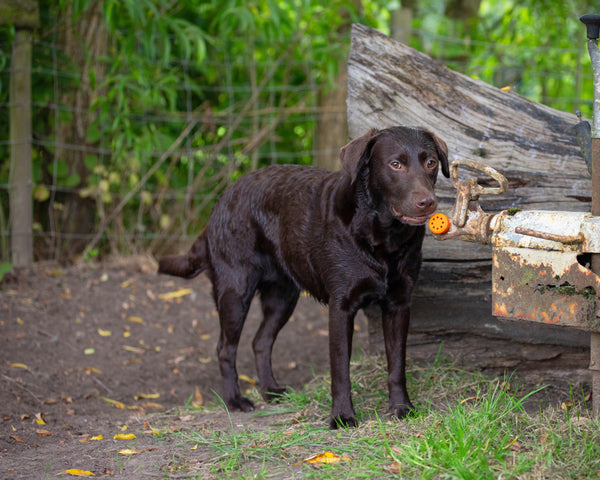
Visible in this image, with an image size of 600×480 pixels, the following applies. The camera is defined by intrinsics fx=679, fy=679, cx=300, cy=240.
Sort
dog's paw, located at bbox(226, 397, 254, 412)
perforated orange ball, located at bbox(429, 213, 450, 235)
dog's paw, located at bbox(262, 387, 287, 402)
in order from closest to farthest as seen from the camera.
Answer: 1. perforated orange ball, located at bbox(429, 213, 450, 235)
2. dog's paw, located at bbox(226, 397, 254, 412)
3. dog's paw, located at bbox(262, 387, 287, 402)

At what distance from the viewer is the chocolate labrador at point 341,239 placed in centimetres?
299

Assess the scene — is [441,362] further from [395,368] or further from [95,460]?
[95,460]

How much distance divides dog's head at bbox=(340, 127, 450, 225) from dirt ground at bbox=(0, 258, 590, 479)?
3.92ft

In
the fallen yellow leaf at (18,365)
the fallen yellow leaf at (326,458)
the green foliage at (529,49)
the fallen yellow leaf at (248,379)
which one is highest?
the green foliage at (529,49)

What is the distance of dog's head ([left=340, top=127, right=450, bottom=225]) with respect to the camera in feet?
9.36

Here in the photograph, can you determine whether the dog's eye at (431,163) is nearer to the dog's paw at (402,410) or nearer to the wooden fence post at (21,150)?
the dog's paw at (402,410)

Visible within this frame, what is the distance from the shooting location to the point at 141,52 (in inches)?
249

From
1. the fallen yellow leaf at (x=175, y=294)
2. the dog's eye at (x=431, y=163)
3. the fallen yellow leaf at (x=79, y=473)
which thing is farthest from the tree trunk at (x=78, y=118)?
the dog's eye at (x=431, y=163)

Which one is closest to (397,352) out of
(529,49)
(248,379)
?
(248,379)

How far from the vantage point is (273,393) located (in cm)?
395

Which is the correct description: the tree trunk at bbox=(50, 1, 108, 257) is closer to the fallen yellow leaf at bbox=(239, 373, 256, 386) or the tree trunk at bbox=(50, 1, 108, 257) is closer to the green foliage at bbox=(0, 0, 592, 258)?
the green foliage at bbox=(0, 0, 592, 258)

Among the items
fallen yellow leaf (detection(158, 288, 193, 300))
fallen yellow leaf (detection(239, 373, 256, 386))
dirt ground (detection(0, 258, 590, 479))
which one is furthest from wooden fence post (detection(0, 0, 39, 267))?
fallen yellow leaf (detection(239, 373, 256, 386))

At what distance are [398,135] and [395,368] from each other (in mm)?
1102

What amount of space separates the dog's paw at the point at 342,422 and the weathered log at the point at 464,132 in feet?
3.31
